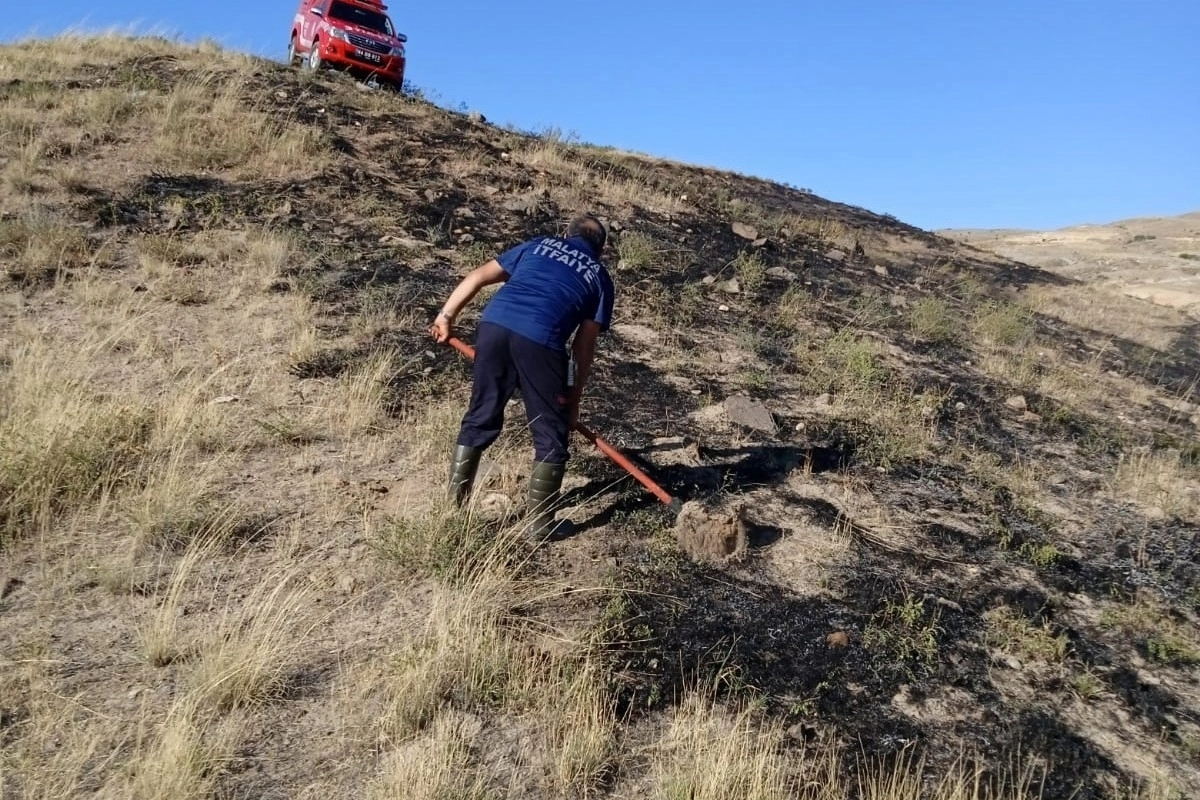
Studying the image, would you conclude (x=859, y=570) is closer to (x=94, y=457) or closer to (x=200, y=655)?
(x=200, y=655)

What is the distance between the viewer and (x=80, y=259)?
643cm

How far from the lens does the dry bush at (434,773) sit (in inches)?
94.1

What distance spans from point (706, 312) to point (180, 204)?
16.5ft

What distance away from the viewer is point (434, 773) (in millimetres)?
2453

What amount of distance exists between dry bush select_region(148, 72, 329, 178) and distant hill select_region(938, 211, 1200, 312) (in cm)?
1413

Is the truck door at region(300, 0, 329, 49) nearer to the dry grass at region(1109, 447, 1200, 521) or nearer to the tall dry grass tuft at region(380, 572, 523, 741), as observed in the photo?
the tall dry grass tuft at region(380, 572, 523, 741)

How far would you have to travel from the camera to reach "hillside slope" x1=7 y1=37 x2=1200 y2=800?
274 cm

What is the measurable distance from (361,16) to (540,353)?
1201cm

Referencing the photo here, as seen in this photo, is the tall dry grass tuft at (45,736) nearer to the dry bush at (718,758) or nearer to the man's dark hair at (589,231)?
the dry bush at (718,758)

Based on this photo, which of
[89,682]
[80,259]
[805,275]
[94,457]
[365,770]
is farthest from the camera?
[805,275]

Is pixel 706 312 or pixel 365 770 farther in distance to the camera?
pixel 706 312

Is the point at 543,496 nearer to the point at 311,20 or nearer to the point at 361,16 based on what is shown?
the point at 361,16

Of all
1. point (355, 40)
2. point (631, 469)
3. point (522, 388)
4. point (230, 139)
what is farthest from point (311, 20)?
point (631, 469)

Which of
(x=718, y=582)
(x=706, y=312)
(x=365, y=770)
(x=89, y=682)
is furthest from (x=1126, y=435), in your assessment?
(x=89, y=682)
